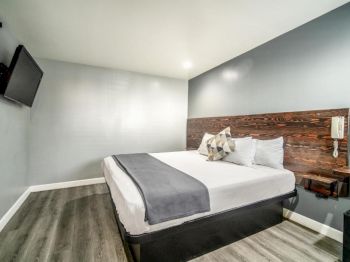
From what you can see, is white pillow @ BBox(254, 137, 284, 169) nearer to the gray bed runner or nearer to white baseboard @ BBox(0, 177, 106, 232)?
the gray bed runner

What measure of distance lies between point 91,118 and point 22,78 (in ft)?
5.10

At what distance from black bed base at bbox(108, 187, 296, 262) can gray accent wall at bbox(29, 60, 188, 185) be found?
250cm

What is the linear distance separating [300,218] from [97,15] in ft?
12.1

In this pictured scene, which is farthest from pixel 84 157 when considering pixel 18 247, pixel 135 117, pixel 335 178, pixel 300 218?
pixel 335 178

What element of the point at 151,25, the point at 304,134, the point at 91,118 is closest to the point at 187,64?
the point at 151,25

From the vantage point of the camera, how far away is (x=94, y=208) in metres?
2.70

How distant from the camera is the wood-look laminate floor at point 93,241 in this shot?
171cm

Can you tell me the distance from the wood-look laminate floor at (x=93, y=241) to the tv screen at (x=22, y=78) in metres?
1.66

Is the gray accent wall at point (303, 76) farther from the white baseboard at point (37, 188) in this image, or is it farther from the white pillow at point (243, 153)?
the white baseboard at point (37, 188)

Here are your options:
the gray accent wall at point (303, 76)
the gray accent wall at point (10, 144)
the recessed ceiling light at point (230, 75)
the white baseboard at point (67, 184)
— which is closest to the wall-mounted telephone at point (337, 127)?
the gray accent wall at point (303, 76)

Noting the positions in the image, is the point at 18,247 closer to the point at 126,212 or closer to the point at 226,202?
the point at 126,212

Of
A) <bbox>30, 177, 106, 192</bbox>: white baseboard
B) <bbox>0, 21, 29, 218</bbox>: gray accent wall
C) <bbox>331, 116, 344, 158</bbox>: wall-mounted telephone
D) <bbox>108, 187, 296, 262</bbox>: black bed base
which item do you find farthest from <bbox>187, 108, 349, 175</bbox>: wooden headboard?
<bbox>0, 21, 29, 218</bbox>: gray accent wall

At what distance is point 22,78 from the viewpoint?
2.34 meters

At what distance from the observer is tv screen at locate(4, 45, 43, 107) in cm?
205
